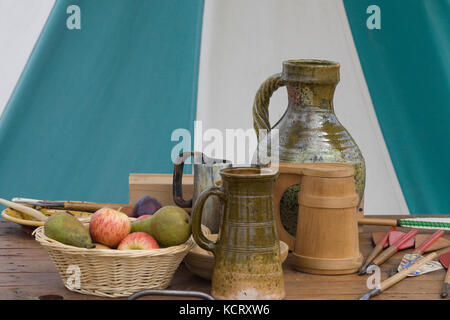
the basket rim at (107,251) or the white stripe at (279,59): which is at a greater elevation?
the white stripe at (279,59)

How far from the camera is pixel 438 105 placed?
227 cm

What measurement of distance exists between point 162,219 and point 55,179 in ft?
4.97

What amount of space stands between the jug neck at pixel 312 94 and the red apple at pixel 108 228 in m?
0.39

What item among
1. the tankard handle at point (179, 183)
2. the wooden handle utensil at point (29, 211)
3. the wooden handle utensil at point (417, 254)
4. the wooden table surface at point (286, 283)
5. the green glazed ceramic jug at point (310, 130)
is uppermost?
the green glazed ceramic jug at point (310, 130)

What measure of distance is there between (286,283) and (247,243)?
151 mm

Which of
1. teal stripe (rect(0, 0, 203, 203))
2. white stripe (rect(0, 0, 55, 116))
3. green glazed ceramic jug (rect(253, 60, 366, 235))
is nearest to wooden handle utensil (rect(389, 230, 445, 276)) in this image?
green glazed ceramic jug (rect(253, 60, 366, 235))

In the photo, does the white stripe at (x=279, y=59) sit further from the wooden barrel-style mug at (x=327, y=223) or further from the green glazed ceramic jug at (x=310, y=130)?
the wooden barrel-style mug at (x=327, y=223)

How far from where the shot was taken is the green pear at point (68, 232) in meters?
0.88

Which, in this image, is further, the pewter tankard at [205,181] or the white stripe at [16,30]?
the white stripe at [16,30]

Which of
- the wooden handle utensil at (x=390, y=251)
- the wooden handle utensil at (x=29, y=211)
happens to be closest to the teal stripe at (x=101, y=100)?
the wooden handle utensil at (x=29, y=211)

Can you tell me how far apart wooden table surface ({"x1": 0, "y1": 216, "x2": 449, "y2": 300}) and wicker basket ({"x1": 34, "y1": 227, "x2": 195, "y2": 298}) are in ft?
0.09
